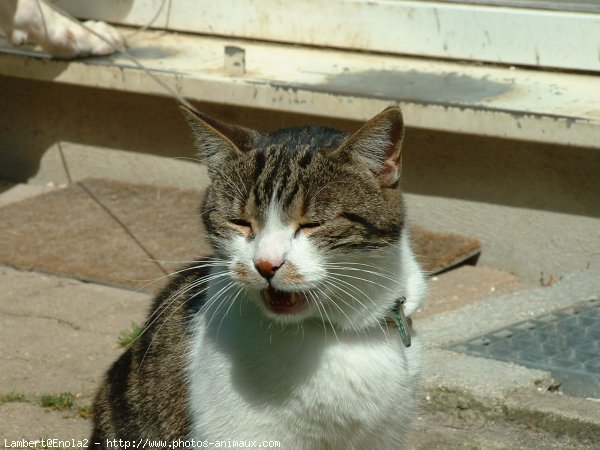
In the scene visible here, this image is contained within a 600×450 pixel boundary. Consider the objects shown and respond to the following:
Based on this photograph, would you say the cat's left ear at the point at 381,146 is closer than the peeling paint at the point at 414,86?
Yes

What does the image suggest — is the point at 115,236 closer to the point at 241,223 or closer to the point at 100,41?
the point at 100,41

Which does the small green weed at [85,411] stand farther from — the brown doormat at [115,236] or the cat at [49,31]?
the cat at [49,31]

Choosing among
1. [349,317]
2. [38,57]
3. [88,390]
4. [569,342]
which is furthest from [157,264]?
[349,317]

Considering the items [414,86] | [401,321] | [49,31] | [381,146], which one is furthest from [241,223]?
[49,31]

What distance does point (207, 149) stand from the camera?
116 inches

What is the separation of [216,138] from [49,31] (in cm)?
305

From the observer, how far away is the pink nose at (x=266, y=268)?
8.42 ft

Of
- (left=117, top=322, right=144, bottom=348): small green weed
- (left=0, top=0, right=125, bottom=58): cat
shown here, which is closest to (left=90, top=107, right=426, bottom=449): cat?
(left=117, top=322, right=144, bottom=348): small green weed

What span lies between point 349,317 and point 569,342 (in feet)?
4.71

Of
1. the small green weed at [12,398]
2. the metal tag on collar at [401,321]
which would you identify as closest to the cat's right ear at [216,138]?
the metal tag on collar at [401,321]

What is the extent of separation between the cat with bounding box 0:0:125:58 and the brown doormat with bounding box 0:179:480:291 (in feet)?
2.44

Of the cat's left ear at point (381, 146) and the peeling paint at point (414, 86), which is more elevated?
the cat's left ear at point (381, 146)

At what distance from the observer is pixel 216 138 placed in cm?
290

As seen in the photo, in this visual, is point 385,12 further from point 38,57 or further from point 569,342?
point 569,342
